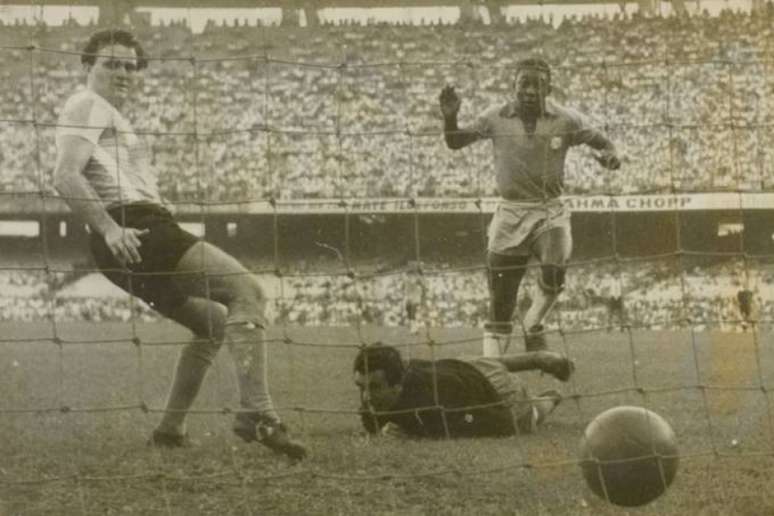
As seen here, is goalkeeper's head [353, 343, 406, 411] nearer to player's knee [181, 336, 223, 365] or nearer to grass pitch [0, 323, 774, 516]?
grass pitch [0, 323, 774, 516]

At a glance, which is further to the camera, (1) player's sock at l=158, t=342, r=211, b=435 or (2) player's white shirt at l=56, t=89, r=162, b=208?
(1) player's sock at l=158, t=342, r=211, b=435

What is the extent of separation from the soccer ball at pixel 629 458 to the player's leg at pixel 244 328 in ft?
4.01

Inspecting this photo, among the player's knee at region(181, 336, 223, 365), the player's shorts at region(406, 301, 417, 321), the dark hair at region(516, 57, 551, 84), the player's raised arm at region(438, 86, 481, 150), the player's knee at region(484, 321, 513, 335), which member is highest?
the dark hair at region(516, 57, 551, 84)

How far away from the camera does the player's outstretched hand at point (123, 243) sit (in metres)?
5.08

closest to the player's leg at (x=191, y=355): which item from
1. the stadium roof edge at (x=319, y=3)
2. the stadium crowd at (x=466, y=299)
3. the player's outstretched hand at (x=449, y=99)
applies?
the player's outstretched hand at (x=449, y=99)

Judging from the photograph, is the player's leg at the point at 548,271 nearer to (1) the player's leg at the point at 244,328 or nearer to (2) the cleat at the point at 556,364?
(2) the cleat at the point at 556,364

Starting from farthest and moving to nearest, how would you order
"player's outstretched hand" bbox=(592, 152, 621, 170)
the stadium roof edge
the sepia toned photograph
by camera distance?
the stadium roof edge < "player's outstretched hand" bbox=(592, 152, 621, 170) < the sepia toned photograph

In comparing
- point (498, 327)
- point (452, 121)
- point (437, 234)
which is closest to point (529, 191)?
point (498, 327)

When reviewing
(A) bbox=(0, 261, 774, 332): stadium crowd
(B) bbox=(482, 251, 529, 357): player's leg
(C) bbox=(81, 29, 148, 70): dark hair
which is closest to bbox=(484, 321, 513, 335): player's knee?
(B) bbox=(482, 251, 529, 357): player's leg

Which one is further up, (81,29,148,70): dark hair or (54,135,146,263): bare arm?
(81,29,148,70): dark hair

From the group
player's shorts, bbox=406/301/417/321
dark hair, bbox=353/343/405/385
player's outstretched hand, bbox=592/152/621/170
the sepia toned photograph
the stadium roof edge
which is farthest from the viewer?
the stadium roof edge

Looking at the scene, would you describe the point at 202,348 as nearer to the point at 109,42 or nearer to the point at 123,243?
the point at 123,243

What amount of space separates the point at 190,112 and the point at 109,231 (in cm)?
1665

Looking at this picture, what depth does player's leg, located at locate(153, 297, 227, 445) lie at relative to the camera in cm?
550
